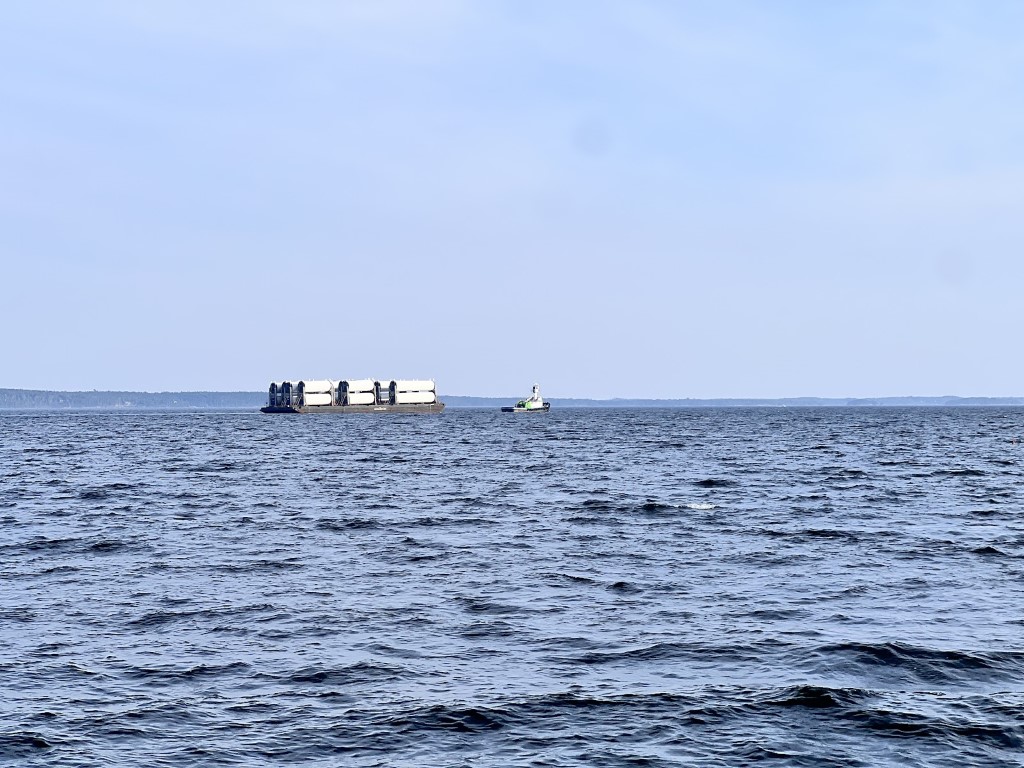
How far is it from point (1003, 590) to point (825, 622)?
6353 millimetres

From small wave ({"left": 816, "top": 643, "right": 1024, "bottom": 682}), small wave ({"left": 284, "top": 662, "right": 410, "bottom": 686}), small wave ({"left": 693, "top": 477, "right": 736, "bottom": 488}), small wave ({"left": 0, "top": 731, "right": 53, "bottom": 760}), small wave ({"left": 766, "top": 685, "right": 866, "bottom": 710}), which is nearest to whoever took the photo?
small wave ({"left": 0, "top": 731, "right": 53, "bottom": 760})

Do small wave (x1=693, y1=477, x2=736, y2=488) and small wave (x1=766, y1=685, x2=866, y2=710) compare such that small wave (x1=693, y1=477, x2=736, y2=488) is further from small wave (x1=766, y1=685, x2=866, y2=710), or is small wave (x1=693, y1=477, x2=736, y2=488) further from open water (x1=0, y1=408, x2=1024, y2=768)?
small wave (x1=766, y1=685, x2=866, y2=710)

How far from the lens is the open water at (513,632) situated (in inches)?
604

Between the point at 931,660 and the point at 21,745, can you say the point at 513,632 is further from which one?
the point at 21,745

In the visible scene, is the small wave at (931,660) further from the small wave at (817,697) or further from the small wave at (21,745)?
the small wave at (21,745)

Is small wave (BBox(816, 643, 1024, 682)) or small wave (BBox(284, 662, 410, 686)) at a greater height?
small wave (BBox(816, 643, 1024, 682))

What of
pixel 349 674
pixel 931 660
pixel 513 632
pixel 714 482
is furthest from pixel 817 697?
pixel 714 482

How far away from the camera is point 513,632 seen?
21.9 meters

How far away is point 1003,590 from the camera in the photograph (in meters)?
26.3

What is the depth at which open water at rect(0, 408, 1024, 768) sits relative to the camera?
15352 millimetres

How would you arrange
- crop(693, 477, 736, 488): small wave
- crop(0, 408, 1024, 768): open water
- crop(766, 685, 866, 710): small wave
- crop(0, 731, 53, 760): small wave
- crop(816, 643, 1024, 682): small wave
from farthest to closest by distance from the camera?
crop(693, 477, 736, 488): small wave
crop(816, 643, 1024, 682): small wave
crop(766, 685, 866, 710): small wave
crop(0, 408, 1024, 768): open water
crop(0, 731, 53, 760): small wave

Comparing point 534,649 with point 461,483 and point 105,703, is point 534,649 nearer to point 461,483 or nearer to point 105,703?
point 105,703

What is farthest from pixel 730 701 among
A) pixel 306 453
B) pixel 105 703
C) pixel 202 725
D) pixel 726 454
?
pixel 306 453

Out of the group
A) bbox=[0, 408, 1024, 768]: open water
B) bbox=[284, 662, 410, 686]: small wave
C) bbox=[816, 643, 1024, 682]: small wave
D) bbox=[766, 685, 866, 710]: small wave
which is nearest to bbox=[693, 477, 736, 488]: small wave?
bbox=[0, 408, 1024, 768]: open water
